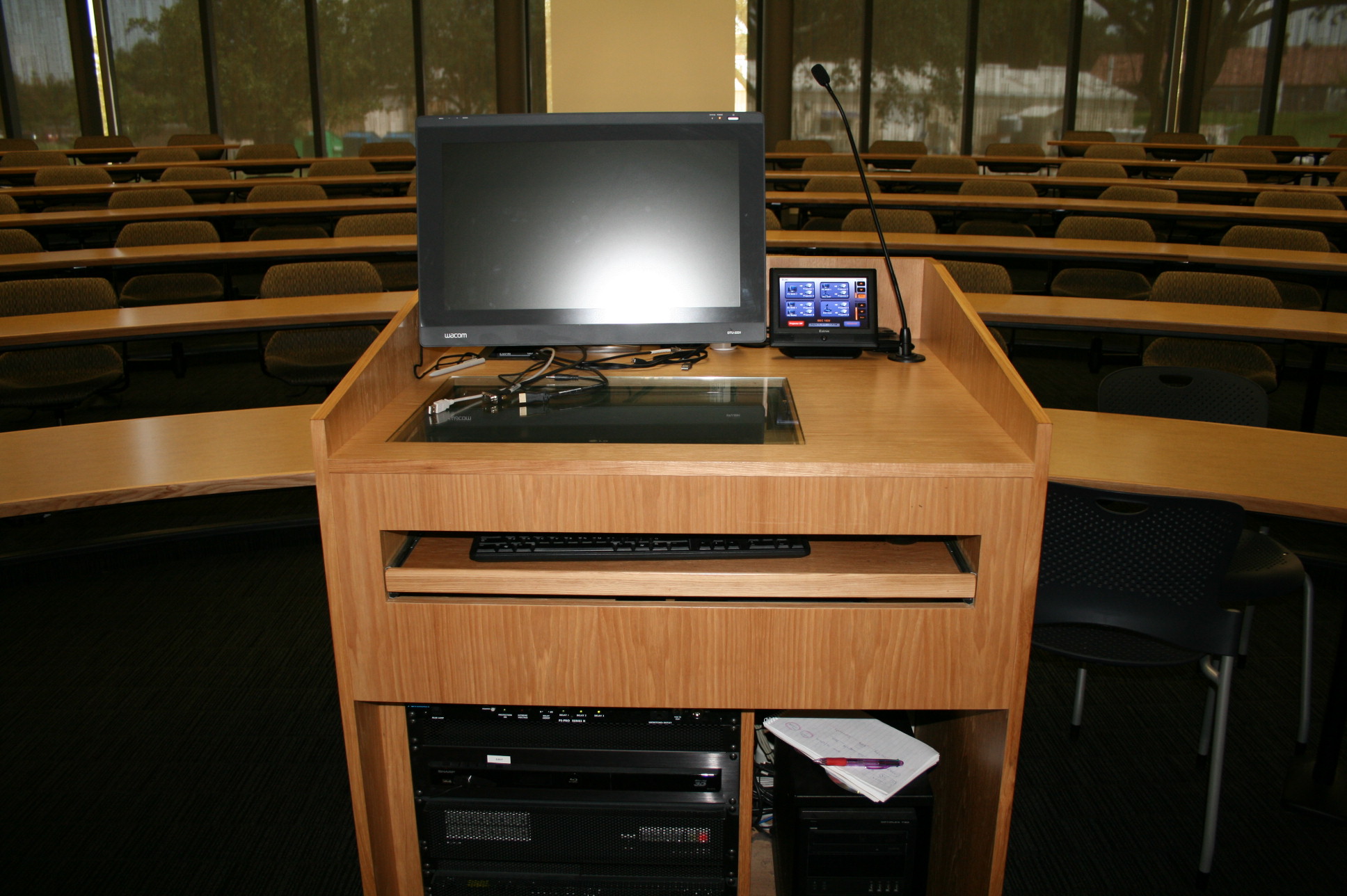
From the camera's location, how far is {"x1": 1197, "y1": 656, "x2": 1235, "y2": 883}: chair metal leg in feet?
5.32

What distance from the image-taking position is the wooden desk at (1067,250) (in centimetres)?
369

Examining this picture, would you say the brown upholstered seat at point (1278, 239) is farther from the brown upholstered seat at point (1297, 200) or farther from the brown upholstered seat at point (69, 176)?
the brown upholstered seat at point (69, 176)

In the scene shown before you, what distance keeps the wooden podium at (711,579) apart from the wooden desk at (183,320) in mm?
1635

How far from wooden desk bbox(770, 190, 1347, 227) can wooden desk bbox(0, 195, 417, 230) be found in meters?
0.19

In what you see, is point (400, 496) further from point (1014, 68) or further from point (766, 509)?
point (1014, 68)

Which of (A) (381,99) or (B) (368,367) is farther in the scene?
(A) (381,99)

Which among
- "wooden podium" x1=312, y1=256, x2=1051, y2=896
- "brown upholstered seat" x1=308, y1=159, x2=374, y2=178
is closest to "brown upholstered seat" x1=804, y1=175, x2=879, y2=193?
"brown upholstered seat" x1=308, y1=159, x2=374, y2=178

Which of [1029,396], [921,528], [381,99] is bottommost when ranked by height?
[921,528]

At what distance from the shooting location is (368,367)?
4.82ft

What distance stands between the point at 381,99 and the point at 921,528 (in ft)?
32.4

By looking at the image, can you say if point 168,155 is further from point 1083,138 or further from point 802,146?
point 1083,138

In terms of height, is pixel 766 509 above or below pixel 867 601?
above

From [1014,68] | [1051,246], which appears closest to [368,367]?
[1051,246]

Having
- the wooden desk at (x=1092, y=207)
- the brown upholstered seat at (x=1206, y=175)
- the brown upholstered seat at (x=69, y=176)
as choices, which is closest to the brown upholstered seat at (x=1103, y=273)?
the wooden desk at (x=1092, y=207)
